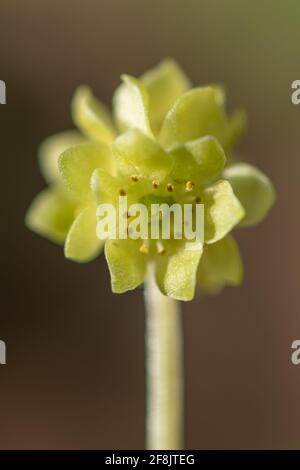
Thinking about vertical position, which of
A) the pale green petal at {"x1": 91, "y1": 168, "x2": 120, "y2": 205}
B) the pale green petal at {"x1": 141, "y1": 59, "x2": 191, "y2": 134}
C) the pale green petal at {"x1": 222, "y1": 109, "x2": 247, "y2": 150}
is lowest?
the pale green petal at {"x1": 91, "y1": 168, "x2": 120, "y2": 205}

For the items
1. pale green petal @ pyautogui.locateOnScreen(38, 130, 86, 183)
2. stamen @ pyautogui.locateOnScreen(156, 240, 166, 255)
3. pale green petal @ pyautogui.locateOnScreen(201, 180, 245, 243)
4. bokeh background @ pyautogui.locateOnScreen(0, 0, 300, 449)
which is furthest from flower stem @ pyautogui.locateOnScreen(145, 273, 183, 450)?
bokeh background @ pyautogui.locateOnScreen(0, 0, 300, 449)

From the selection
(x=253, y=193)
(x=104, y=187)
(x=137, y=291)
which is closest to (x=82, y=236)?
(x=104, y=187)

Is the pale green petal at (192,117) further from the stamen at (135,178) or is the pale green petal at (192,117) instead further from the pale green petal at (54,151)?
the pale green petal at (54,151)

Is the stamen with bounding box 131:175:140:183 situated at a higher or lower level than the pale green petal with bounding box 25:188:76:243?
lower

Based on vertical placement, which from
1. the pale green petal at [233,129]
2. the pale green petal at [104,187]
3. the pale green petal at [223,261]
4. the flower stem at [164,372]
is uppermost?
the pale green petal at [233,129]

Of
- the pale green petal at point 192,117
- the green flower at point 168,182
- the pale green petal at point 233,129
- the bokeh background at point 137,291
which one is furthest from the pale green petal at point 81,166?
the bokeh background at point 137,291

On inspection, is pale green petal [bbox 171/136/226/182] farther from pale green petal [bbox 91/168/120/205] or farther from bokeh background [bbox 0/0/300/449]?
bokeh background [bbox 0/0/300/449]

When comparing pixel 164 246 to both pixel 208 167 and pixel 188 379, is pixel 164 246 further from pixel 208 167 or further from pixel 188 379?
pixel 188 379

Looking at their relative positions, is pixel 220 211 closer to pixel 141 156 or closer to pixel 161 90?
pixel 141 156
